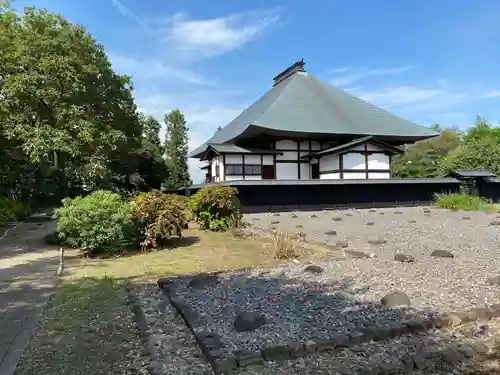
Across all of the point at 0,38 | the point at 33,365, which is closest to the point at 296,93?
the point at 0,38

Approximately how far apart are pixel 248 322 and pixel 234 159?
1664 centimetres

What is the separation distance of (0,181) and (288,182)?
11980 mm

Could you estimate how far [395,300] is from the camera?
369 cm

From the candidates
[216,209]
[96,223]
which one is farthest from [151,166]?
[96,223]

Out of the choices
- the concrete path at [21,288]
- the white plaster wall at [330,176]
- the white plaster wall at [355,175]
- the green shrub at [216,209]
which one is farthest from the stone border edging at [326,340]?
the white plaster wall at [355,175]

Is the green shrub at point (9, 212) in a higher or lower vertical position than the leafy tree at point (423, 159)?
lower

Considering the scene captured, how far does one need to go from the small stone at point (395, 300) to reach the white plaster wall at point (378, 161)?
1685 centimetres

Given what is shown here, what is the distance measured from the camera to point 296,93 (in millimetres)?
22781

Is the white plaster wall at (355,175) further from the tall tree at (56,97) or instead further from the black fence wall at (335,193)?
the tall tree at (56,97)

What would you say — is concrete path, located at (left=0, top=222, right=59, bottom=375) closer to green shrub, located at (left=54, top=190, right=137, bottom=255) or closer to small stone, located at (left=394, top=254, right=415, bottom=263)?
green shrub, located at (left=54, top=190, right=137, bottom=255)

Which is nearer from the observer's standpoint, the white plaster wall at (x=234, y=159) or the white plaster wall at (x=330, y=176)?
the white plaster wall at (x=330, y=176)

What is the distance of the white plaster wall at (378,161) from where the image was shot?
1988cm

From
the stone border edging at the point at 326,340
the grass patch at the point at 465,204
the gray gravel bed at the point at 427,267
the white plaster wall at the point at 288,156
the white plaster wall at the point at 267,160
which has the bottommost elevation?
the stone border edging at the point at 326,340

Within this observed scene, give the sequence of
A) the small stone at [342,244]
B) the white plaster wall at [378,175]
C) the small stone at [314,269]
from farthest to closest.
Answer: the white plaster wall at [378,175] → the small stone at [342,244] → the small stone at [314,269]
